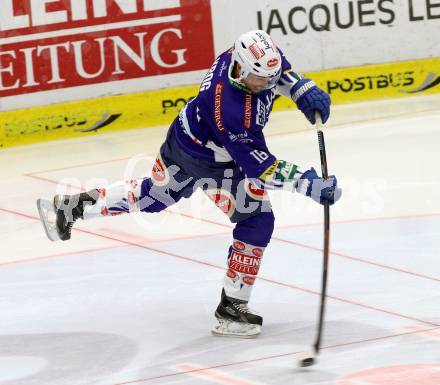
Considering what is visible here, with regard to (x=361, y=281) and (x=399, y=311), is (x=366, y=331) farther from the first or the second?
(x=361, y=281)


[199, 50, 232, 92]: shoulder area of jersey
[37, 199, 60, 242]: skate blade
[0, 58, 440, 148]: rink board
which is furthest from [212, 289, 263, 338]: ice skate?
[0, 58, 440, 148]: rink board

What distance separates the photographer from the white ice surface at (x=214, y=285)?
5.20 meters

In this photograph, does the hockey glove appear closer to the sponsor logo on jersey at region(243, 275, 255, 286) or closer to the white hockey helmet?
the white hockey helmet

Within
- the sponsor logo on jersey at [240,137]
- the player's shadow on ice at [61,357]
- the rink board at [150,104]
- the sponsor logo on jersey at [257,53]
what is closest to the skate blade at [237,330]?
the player's shadow on ice at [61,357]

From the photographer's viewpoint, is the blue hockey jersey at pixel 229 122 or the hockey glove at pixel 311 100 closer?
the blue hockey jersey at pixel 229 122

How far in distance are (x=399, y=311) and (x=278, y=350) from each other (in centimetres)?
77

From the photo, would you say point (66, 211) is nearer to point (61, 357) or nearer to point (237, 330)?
point (61, 357)

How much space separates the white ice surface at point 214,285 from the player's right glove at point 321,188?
0.70 meters

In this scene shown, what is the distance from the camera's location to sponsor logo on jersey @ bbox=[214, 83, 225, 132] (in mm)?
5336

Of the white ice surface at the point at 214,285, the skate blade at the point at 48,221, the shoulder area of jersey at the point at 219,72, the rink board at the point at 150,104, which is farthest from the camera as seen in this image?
the rink board at the point at 150,104

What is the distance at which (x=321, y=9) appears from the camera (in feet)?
38.3

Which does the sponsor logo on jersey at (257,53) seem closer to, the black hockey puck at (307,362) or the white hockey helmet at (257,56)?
the white hockey helmet at (257,56)

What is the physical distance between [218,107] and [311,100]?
530mm

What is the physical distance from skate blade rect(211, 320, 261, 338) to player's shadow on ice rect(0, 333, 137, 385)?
43 centimetres
